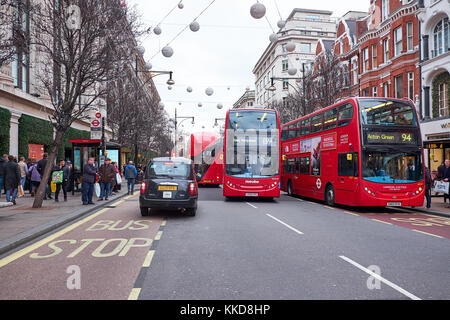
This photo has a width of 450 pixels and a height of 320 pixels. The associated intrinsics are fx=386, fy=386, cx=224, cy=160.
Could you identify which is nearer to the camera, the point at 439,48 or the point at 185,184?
the point at 185,184

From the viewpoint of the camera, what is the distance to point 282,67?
224 ft

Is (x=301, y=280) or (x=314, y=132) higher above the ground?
(x=314, y=132)

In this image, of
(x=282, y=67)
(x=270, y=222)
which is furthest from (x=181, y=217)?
(x=282, y=67)

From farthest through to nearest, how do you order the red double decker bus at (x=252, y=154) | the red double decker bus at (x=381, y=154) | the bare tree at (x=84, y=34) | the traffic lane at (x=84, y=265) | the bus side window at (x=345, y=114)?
the red double decker bus at (x=252, y=154), the bus side window at (x=345, y=114), the red double decker bus at (x=381, y=154), the bare tree at (x=84, y=34), the traffic lane at (x=84, y=265)

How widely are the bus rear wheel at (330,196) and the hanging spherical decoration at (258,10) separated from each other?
7.02m

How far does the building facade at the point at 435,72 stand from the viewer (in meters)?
23.4

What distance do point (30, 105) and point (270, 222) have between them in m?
16.5

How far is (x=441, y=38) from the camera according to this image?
2412 cm

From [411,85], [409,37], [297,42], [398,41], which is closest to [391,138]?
[411,85]

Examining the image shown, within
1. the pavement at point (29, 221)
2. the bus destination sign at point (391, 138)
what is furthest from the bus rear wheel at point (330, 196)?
the pavement at point (29, 221)

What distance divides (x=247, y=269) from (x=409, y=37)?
1050 inches

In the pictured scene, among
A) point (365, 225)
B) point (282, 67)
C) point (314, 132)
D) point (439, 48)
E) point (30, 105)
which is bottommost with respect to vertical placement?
point (365, 225)

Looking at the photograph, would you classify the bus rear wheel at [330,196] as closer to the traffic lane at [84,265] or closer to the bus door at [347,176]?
the bus door at [347,176]

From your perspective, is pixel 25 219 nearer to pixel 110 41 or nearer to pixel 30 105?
pixel 110 41
